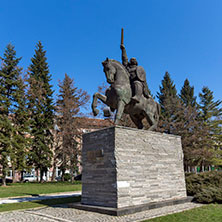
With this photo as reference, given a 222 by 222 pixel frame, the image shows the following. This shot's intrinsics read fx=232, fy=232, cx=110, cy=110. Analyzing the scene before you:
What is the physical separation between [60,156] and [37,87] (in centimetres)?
965

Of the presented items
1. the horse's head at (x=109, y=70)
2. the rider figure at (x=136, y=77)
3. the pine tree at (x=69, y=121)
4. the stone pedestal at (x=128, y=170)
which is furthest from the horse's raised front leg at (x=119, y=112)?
the pine tree at (x=69, y=121)

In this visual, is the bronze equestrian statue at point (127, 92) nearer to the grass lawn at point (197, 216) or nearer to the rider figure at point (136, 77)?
the rider figure at point (136, 77)

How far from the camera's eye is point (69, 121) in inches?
1045

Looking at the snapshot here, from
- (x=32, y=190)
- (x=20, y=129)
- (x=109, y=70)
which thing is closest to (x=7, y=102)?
(x=20, y=129)

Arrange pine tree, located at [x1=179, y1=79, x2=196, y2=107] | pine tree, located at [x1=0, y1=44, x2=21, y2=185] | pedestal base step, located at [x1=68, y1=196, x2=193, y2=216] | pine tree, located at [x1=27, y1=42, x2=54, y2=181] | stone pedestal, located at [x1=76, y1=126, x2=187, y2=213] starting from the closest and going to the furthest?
pedestal base step, located at [x1=68, y1=196, x2=193, y2=216] < stone pedestal, located at [x1=76, y1=126, x2=187, y2=213] < pine tree, located at [x1=0, y1=44, x2=21, y2=185] < pine tree, located at [x1=27, y1=42, x2=54, y2=181] < pine tree, located at [x1=179, y1=79, x2=196, y2=107]

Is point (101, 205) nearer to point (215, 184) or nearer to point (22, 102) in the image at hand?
point (215, 184)

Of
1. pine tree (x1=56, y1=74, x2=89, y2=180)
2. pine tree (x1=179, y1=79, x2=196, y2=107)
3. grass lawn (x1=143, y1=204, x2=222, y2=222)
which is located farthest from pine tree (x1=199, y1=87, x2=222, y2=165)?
grass lawn (x1=143, y1=204, x2=222, y2=222)

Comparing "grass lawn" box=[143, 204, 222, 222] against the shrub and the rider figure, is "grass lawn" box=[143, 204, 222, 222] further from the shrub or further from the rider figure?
the rider figure

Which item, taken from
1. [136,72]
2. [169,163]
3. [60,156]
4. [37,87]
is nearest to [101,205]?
[169,163]

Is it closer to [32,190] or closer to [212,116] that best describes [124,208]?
[32,190]

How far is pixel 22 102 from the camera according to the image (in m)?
28.3

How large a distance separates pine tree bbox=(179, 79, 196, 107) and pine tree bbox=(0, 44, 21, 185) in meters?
31.8

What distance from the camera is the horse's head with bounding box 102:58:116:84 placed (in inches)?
349

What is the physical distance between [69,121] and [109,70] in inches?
727
